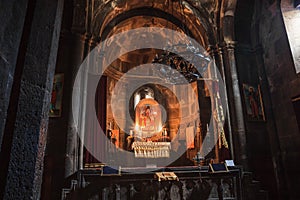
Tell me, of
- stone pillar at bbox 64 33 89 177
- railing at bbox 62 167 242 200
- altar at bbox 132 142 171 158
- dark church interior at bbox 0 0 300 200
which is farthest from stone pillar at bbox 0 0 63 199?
altar at bbox 132 142 171 158

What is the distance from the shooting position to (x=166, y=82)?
6.46m

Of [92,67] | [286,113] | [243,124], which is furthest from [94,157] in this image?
[286,113]

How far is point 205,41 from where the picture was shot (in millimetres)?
9156

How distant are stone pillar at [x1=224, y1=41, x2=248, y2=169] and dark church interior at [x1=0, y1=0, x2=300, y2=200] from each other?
0.12ft

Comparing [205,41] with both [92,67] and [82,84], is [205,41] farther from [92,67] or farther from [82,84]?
[82,84]

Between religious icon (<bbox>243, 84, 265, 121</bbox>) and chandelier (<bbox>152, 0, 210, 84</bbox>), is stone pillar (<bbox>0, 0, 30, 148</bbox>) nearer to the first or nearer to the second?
chandelier (<bbox>152, 0, 210, 84</bbox>)

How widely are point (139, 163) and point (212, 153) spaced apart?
14.0ft

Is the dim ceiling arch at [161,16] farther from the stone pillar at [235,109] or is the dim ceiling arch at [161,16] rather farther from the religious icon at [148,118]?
the religious icon at [148,118]

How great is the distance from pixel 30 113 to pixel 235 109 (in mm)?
6815

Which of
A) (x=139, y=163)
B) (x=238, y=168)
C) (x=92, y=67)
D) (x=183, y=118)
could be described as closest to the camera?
(x=238, y=168)

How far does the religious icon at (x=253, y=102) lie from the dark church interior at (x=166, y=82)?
0.04 metres

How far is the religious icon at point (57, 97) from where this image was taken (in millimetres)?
6414

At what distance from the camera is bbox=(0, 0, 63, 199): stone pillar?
1.86 metres

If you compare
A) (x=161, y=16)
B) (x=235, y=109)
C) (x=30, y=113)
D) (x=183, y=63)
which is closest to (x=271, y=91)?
(x=235, y=109)
